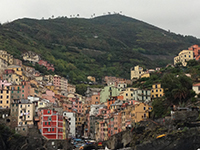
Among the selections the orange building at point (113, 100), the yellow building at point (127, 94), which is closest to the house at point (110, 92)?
the orange building at point (113, 100)

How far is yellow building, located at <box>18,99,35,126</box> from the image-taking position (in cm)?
8781

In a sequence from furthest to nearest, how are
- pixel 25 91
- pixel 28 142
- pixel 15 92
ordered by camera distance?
pixel 25 91, pixel 15 92, pixel 28 142

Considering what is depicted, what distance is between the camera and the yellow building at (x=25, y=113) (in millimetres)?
87812

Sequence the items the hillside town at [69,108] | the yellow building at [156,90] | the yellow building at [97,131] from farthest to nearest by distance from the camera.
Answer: the yellow building at [156,90], the yellow building at [97,131], the hillside town at [69,108]

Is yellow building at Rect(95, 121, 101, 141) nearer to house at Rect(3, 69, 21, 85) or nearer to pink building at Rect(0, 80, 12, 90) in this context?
pink building at Rect(0, 80, 12, 90)

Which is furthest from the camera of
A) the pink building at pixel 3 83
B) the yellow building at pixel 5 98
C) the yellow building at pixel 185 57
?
the yellow building at pixel 185 57

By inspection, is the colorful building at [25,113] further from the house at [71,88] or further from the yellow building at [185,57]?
the yellow building at [185,57]

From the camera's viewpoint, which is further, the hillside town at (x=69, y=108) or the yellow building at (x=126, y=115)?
the yellow building at (x=126, y=115)

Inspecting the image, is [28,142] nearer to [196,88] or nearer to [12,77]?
[12,77]

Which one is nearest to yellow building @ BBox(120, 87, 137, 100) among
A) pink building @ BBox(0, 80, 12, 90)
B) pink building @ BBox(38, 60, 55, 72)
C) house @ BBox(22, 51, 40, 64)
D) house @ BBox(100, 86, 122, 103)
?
house @ BBox(100, 86, 122, 103)

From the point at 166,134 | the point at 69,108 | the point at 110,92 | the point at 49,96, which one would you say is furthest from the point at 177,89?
the point at 49,96

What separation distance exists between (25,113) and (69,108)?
26104 mm

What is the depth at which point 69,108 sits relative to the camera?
11275cm

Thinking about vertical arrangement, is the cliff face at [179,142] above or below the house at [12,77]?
below
